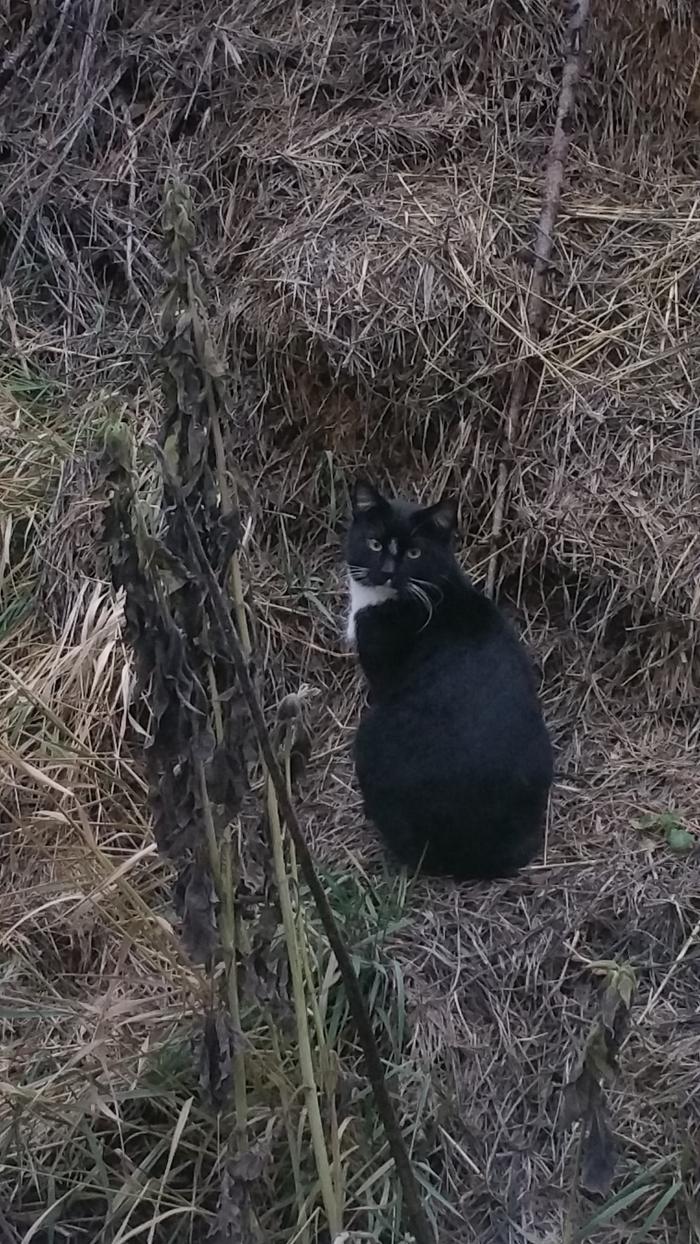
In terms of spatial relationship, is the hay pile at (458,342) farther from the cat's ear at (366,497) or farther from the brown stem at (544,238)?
the cat's ear at (366,497)

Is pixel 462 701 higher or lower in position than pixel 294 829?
lower

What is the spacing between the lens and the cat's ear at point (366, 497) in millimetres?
2686

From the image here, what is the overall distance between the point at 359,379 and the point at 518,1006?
142cm

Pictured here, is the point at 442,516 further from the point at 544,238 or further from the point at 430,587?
the point at 544,238

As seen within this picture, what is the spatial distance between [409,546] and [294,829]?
1261 millimetres

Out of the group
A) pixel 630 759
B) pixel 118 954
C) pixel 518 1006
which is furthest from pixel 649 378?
pixel 118 954

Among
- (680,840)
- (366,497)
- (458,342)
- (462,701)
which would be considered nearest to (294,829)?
(462,701)

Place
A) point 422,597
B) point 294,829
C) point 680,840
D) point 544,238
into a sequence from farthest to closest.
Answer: point 544,238
point 422,597
point 680,840
point 294,829

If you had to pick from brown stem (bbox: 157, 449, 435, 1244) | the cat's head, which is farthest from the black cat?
brown stem (bbox: 157, 449, 435, 1244)

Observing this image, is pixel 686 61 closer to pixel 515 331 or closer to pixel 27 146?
pixel 515 331

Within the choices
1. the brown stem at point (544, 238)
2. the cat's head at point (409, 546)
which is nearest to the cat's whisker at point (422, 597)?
the cat's head at point (409, 546)

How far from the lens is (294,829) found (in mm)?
1474

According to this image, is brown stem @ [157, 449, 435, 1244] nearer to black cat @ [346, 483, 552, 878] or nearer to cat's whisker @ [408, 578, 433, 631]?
black cat @ [346, 483, 552, 878]

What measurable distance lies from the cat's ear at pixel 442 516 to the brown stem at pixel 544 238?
20 cm
